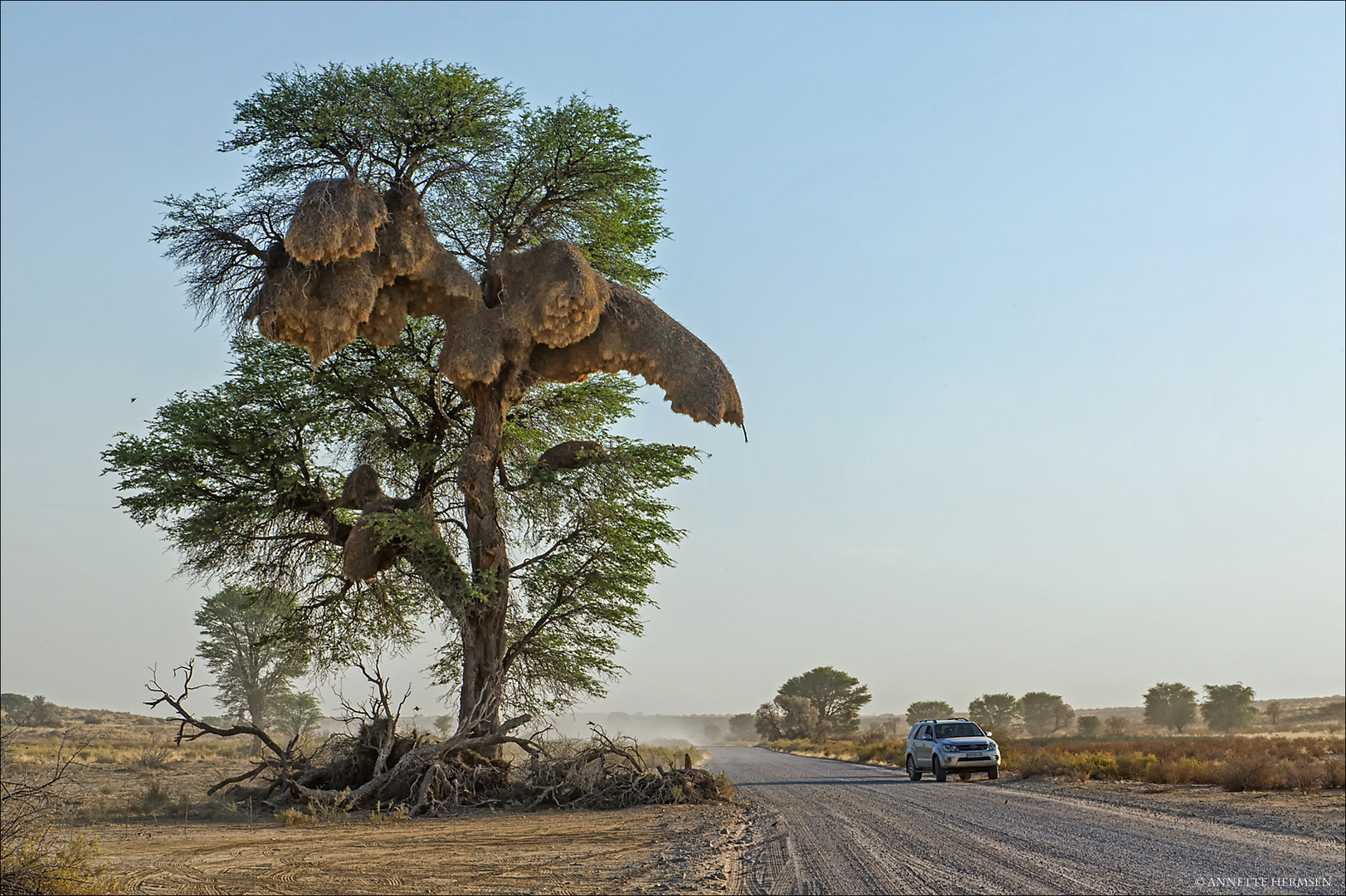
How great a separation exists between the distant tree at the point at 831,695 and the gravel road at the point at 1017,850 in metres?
74.3

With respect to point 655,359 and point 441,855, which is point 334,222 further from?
point 441,855

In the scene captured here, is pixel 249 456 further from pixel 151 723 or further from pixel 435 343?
pixel 151 723

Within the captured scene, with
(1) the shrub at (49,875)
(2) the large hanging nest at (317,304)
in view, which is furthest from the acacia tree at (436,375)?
(1) the shrub at (49,875)

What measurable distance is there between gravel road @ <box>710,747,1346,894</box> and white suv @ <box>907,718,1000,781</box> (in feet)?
24.7

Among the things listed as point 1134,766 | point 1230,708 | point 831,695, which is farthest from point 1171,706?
point 1134,766

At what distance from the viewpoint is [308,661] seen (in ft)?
73.6

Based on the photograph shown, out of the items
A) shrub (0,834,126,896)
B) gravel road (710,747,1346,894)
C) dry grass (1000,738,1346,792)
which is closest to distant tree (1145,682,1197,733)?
dry grass (1000,738,1346,792)

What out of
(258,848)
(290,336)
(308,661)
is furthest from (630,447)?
(258,848)

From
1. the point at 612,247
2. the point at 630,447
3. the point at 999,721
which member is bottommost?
the point at 999,721

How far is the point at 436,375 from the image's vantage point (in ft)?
75.2

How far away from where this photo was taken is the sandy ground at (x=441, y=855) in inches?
349

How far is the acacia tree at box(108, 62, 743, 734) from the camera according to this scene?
18812 mm

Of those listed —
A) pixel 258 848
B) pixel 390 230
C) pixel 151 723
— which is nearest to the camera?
pixel 258 848

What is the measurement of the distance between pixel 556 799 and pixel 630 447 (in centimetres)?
792
